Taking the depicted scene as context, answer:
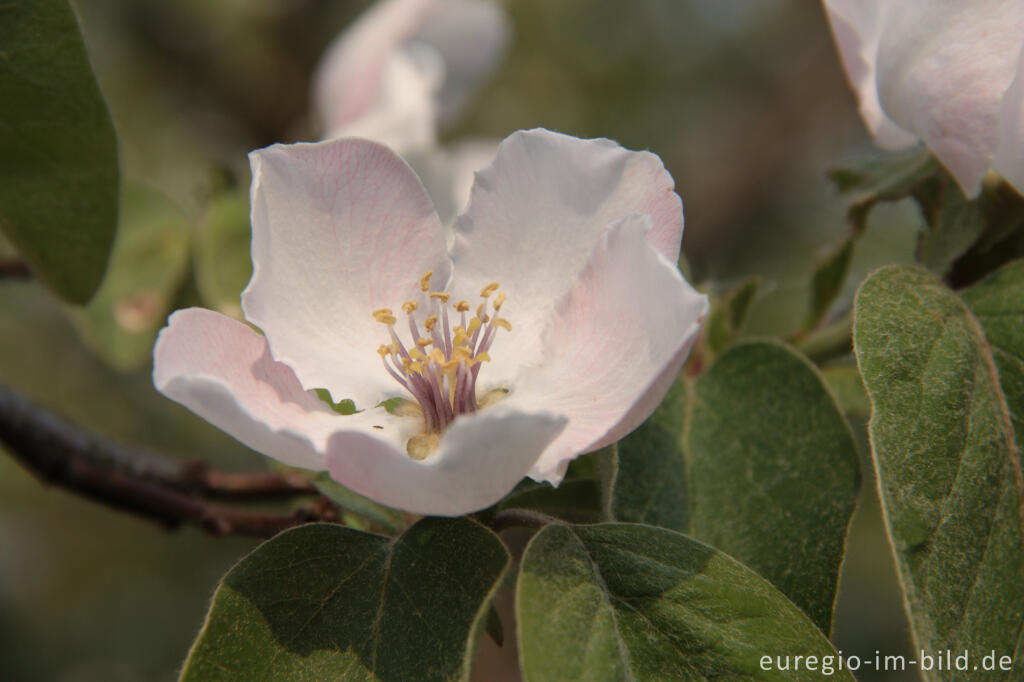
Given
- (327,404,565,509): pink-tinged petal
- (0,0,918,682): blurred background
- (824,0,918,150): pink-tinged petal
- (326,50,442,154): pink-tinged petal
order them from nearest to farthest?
(327,404,565,509): pink-tinged petal
(824,0,918,150): pink-tinged petal
(326,50,442,154): pink-tinged petal
(0,0,918,682): blurred background

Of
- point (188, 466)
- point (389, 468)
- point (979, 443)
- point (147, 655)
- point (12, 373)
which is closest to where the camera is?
Result: point (389, 468)

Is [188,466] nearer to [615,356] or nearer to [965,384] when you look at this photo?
[615,356]

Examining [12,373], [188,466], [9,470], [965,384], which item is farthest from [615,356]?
[9,470]

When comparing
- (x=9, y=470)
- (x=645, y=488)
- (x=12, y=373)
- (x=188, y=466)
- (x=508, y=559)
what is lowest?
(x=9, y=470)

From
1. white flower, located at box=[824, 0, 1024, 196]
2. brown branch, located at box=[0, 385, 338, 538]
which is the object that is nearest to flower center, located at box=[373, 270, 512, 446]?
brown branch, located at box=[0, 385, 338, 538]

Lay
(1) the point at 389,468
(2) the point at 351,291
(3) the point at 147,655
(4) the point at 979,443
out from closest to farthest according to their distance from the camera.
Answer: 1. (1) the point at 389,468
2. (4) the point at 979,443
3. (2) the point at 351,291
4. (3) the point at 147,655

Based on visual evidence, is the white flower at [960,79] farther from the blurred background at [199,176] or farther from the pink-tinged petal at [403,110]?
the blurred background at [199,176]

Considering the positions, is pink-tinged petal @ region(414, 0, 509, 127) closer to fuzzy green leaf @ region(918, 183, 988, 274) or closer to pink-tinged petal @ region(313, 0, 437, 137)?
pink-tinged petal @ region(313, 0, 437, 137)

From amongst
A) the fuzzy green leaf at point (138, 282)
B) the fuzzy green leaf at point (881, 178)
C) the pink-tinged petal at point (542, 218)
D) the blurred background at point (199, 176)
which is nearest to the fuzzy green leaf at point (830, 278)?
the fuzzy green leaf at point (881, 178)

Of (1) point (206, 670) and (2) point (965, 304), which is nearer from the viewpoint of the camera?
(1) point (206, 670)
